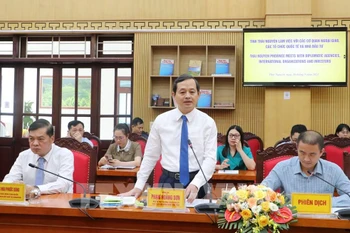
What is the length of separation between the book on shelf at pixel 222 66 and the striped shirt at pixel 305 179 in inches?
150

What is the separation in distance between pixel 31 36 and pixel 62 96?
1.05 meters

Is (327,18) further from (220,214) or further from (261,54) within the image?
(220,214)

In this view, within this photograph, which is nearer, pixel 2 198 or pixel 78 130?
pixel 2 198

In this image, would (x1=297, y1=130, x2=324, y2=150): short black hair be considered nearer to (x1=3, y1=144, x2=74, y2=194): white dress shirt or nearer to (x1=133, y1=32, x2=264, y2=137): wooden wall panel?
(x1=3, y1=144, x2=74, y2=194): white dress shirt

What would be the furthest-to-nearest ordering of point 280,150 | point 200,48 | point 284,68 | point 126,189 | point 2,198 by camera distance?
point 200,48 → point 284,68 → point 280,150 → point 126,189 → point 2,198

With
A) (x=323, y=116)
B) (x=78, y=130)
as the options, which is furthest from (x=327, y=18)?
(x=78, y=130)

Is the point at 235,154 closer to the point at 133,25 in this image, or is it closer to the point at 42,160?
the point at 42,160

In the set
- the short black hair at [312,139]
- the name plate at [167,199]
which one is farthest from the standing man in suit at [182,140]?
the short black hair at [312,139]

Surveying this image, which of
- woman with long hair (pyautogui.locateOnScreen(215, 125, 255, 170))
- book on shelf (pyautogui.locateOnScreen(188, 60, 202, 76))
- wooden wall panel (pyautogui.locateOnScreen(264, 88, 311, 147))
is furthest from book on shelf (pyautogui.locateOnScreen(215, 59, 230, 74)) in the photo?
woman with long hair (pyautogui.locateOnScreen(215, 125, 255, 170))

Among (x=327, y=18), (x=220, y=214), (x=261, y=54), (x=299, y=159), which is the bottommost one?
(x=220, y=214)

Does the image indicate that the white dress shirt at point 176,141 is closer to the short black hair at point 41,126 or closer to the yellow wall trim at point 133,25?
the short black hair at point 41,126

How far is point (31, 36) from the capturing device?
253 inches

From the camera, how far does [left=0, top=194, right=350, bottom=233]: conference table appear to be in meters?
1.61

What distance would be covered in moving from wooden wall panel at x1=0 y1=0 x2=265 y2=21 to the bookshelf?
1.66ft
